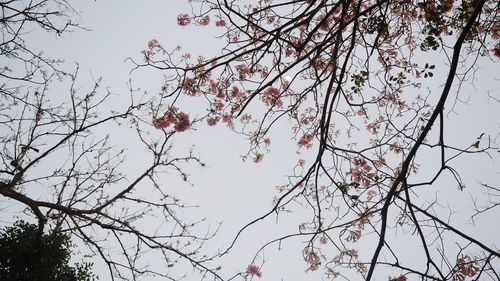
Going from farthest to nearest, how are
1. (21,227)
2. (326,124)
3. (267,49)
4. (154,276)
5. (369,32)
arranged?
(21,227) < (154,276) < (369,32) < (267,49) < (326,124)

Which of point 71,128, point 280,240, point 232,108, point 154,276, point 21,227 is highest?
point 71,128

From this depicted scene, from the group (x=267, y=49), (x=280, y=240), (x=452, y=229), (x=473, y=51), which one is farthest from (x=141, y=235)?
(x=473, y=51)

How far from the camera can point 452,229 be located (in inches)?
80.6

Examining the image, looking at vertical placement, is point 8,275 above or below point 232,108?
below

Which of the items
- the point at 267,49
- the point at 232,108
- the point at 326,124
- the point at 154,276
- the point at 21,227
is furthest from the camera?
the point at 21,227

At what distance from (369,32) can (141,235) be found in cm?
504

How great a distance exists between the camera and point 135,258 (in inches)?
214

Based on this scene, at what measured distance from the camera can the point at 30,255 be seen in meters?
6.13

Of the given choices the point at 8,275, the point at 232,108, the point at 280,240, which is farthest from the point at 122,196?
the point at 280,240

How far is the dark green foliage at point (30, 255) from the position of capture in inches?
239

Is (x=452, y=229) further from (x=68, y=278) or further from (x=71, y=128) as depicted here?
(x=68, y=278)

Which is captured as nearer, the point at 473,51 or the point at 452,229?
the point at 452,229

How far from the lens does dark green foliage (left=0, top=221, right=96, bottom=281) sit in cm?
607

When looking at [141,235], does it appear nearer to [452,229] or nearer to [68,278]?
[68,278]
